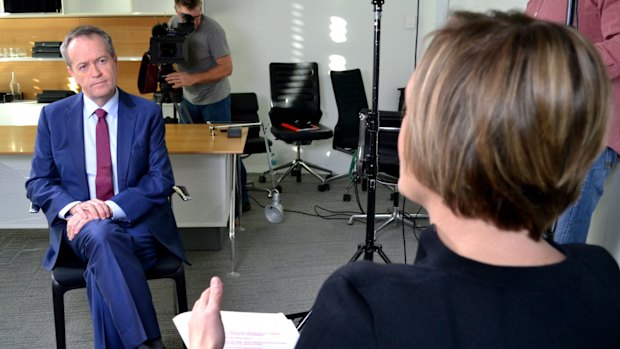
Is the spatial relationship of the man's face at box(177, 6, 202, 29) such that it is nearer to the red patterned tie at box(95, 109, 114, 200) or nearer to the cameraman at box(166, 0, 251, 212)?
the cameraman at box(166, 0, 251, 212)

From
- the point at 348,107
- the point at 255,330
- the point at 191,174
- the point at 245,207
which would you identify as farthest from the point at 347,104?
the point at 255,330

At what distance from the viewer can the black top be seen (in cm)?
69

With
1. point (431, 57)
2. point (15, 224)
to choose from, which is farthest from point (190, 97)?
point (431, 57)

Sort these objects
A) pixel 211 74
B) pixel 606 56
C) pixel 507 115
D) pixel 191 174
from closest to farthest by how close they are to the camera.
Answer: pixel 507 115, pixel 606 56, pixel 191 174, pixel 211 74

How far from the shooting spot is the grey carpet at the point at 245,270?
8.70 ft

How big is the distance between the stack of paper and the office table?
163 cm

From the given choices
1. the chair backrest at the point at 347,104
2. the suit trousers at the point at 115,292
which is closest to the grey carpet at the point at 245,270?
the suit trousers at the point at 115,292

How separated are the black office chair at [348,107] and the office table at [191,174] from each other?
5.12 ft

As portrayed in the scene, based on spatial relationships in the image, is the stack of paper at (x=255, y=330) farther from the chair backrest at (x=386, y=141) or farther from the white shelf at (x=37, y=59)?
the white shelf at (x=37, y=59)

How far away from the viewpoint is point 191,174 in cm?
319

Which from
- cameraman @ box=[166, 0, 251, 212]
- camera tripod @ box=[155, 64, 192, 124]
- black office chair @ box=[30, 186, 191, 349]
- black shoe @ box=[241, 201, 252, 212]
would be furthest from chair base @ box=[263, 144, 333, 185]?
black office chair @ box=[30, 186, 191, 349]

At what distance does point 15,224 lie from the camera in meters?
3.04

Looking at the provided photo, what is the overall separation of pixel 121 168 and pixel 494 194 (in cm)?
190

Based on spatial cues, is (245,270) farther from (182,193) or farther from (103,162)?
(103,162)
